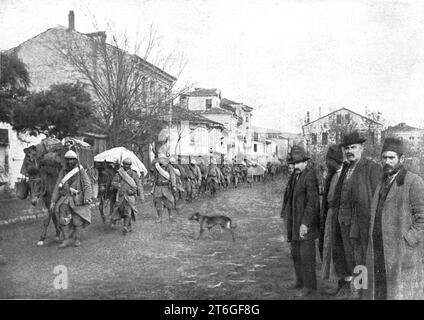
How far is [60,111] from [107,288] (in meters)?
2.47

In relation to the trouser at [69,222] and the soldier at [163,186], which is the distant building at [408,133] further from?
the trouser at [69,222]

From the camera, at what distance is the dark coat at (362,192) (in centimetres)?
480

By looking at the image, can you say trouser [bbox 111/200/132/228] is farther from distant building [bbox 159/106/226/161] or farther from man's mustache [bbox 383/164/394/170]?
man's mustache [bbox 383/164/394/170]

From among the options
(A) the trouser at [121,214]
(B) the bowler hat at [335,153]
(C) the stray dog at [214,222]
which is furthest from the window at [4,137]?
A: (B) the bowler hat at [335,153]

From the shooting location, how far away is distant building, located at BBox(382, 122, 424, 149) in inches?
220

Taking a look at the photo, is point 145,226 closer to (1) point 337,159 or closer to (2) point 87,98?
(2) point 87,98

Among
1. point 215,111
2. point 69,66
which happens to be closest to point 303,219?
point 215,111

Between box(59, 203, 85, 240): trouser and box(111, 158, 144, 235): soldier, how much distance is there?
733mm

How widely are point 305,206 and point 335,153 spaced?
29.6 inches

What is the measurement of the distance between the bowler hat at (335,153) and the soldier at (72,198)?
349cm

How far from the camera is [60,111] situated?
622 cm

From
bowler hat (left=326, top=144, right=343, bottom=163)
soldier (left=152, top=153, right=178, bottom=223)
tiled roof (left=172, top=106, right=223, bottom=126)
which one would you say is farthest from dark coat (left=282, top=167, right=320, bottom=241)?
soldier (left=152, top=153, right=178, bottom=223)
